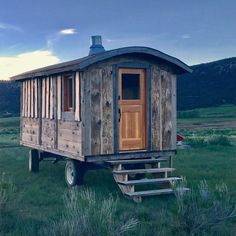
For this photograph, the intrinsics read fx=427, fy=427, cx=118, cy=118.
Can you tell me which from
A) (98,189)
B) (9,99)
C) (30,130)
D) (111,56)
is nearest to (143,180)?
(98,189)

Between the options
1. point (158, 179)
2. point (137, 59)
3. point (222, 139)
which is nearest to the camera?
point (158, 179)

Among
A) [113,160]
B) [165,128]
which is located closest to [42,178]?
[113,160]

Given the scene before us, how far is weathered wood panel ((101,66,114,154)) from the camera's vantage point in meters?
10.5

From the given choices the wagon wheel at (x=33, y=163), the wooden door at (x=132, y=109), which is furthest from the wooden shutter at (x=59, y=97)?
the wagon wheel at (x=33, y=163)

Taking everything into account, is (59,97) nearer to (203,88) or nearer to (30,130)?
(30,130)

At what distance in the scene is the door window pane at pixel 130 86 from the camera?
11.0 m

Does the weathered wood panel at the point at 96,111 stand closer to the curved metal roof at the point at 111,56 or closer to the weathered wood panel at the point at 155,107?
the curved metal roof at the point at 111,56

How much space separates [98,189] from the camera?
10.7 metres

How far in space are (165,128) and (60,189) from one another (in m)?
3.22

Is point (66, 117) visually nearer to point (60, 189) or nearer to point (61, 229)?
point (60, 189)

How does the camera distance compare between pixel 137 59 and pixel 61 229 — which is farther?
pixel 137 59

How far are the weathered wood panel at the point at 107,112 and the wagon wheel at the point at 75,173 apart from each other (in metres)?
1.04

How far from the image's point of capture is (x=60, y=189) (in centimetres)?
1073

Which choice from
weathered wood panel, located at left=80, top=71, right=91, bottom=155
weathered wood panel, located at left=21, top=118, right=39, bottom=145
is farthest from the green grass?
weathered wood panel, located at left=80, top=71, right=91, bottom=155
